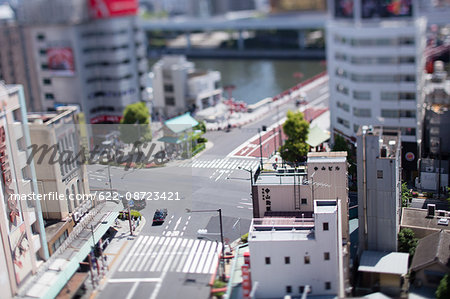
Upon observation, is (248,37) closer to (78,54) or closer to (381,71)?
(78,54)

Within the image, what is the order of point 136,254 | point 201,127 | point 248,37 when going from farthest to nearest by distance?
A: point 248,37, point 201,127, point 136,254

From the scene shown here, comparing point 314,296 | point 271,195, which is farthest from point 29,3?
point 314,296

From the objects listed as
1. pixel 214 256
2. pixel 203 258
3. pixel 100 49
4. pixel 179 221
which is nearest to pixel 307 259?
pixel 214 256

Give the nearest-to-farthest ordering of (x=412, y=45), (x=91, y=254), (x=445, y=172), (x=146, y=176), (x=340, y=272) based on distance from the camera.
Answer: (x=340, y=272) → (x=91, y=254) → (x=146, y=176) → (x=445, y=172) → (x=412, y=45)

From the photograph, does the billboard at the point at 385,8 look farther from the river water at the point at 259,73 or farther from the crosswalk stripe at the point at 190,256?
the crosswalk stripe at the point at 190,256

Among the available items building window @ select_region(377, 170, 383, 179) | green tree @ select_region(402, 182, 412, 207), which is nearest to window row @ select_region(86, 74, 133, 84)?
green tree @ select_region(402, 182, 412, 207)

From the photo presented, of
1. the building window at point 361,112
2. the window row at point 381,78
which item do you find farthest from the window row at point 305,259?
the window row at point 381,78

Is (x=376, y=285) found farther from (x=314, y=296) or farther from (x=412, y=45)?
(x=412, y=45)
